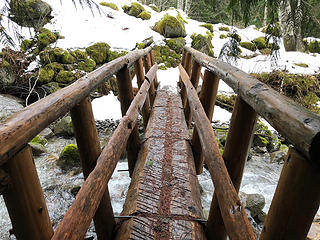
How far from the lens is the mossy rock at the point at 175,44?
1195 centimetres

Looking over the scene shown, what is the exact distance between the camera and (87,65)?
910cm

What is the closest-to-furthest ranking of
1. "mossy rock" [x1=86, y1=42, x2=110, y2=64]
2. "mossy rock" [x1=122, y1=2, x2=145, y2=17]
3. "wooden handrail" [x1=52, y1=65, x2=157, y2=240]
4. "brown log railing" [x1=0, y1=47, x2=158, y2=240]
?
"brown log railing" [x1=0, y1=47, x2=158, y2=240] < "wooden handrail" [x1=52, y1=65, x2=157, y2=240] < "mossy rock" [x1=86, y1=42, x2=110, y2=64] < "mossy rock" [x1=122, y1=2, x2=145, y2=17]

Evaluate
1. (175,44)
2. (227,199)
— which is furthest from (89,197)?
(175,44)

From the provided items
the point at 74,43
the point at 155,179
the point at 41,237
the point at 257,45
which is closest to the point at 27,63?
the point at 74,43

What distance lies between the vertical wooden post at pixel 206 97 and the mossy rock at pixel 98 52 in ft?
27.0

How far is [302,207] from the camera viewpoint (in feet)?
2.46

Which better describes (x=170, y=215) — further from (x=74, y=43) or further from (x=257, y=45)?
(x=257, y=45)

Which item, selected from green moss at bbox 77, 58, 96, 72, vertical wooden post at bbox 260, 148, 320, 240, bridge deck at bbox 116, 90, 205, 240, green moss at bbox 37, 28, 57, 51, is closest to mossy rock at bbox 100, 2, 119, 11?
green moss at bbox 37, 28, 57, 51

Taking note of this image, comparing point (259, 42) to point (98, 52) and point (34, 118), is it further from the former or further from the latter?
point (34, 118)

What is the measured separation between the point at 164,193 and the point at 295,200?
1.37 m

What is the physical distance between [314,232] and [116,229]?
2.71 m

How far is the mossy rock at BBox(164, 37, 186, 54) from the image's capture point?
11.9 metres

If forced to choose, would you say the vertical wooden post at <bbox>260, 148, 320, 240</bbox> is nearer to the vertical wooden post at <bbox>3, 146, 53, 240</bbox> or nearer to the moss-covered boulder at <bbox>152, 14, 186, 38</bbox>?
the vertical wooden post at <bbox>3, 146, 53, 240</bbox>

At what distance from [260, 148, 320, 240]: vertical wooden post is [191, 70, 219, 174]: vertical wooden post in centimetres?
175
